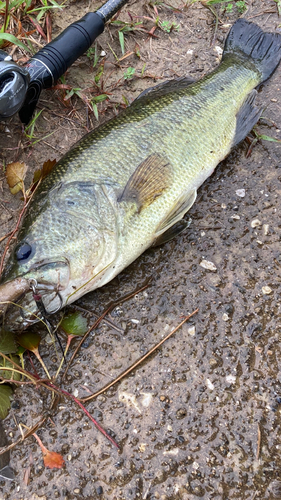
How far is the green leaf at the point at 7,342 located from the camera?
242 centimetres

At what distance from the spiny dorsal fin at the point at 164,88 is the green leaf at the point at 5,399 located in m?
2.46

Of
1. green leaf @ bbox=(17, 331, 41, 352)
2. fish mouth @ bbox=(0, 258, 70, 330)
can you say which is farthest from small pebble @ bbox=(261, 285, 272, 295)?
green leaf @ bbox=(17, 331, 41, 352)

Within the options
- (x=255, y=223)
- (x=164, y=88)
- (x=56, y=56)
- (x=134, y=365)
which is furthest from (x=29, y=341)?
(x=164, y=88)

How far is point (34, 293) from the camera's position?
2.28 meters

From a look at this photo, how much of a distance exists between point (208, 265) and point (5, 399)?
5.78 feet

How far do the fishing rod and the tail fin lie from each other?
112 centimetres

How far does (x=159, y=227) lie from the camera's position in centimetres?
276

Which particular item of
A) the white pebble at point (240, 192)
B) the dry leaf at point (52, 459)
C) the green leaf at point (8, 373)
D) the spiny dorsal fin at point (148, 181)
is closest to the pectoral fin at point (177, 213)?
the spiny dorsal fin at point (148, 181)

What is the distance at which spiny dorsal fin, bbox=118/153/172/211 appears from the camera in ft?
8.76

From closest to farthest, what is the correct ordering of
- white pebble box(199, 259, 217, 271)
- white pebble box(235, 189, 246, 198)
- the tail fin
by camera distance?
white pebble box(199, 259, 217, 271)
white pebble box(235, 189, 246, 198)
the tail fin

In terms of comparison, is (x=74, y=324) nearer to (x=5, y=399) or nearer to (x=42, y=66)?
(x=5, y=399)

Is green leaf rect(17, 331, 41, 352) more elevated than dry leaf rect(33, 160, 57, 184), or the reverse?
dry leaf rect(33, 160, 57, 184)

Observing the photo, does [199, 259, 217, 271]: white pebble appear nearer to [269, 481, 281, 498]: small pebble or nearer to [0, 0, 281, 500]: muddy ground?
[0, 0, 281, 500]: muddy ground

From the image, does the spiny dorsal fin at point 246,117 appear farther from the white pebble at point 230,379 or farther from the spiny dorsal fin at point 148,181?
the white pebble at point 230,379
